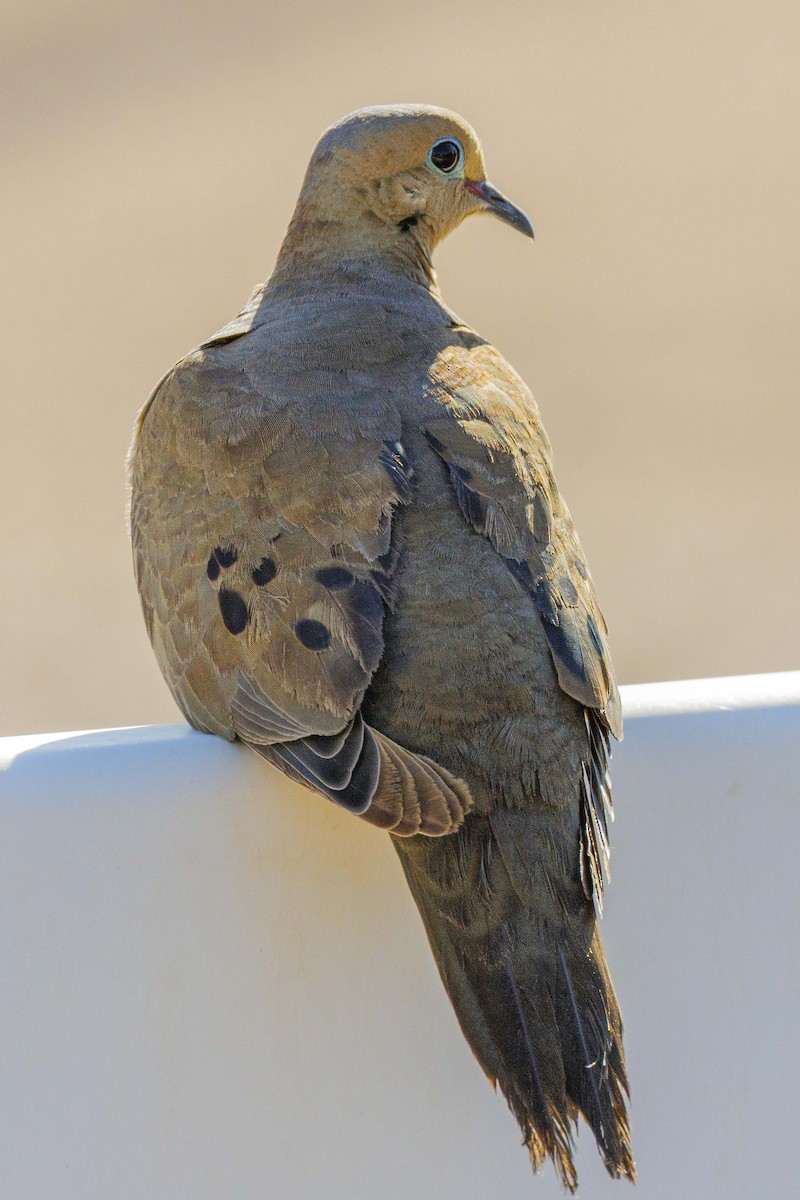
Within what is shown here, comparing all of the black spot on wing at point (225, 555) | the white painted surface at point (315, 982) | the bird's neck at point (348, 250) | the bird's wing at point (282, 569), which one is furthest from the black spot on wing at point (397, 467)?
the bird's neck at point (348, 250)

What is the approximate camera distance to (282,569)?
8.77 feet

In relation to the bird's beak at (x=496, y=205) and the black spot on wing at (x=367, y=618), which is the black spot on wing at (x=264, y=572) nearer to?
the black spot on wing at (x=367, y=618)

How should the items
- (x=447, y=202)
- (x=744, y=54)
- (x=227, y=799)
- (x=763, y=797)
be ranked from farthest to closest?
(x=744, y=54)
(x=447, y=202)
(x=763, y=797)
(x=227, y=799)

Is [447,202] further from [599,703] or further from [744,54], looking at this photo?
[744,54]

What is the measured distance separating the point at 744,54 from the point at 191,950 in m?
17.2

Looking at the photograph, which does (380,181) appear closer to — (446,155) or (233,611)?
(446,155)

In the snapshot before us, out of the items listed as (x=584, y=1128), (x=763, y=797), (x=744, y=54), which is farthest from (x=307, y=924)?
(x=744, y=54)

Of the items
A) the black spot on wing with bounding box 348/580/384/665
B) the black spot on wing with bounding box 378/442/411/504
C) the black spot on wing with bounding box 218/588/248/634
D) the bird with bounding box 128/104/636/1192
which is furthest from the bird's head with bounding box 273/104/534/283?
the black spot on wing with bounding box 348/580/384/665

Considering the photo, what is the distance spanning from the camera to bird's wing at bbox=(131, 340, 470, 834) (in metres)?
2.45

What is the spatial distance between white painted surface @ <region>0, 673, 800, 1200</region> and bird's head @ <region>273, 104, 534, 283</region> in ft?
4.80

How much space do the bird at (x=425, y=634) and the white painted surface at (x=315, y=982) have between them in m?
0.20

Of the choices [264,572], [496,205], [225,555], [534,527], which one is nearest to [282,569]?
[264,572]

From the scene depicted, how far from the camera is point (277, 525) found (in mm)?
2721

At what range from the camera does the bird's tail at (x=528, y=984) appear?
2325mm
